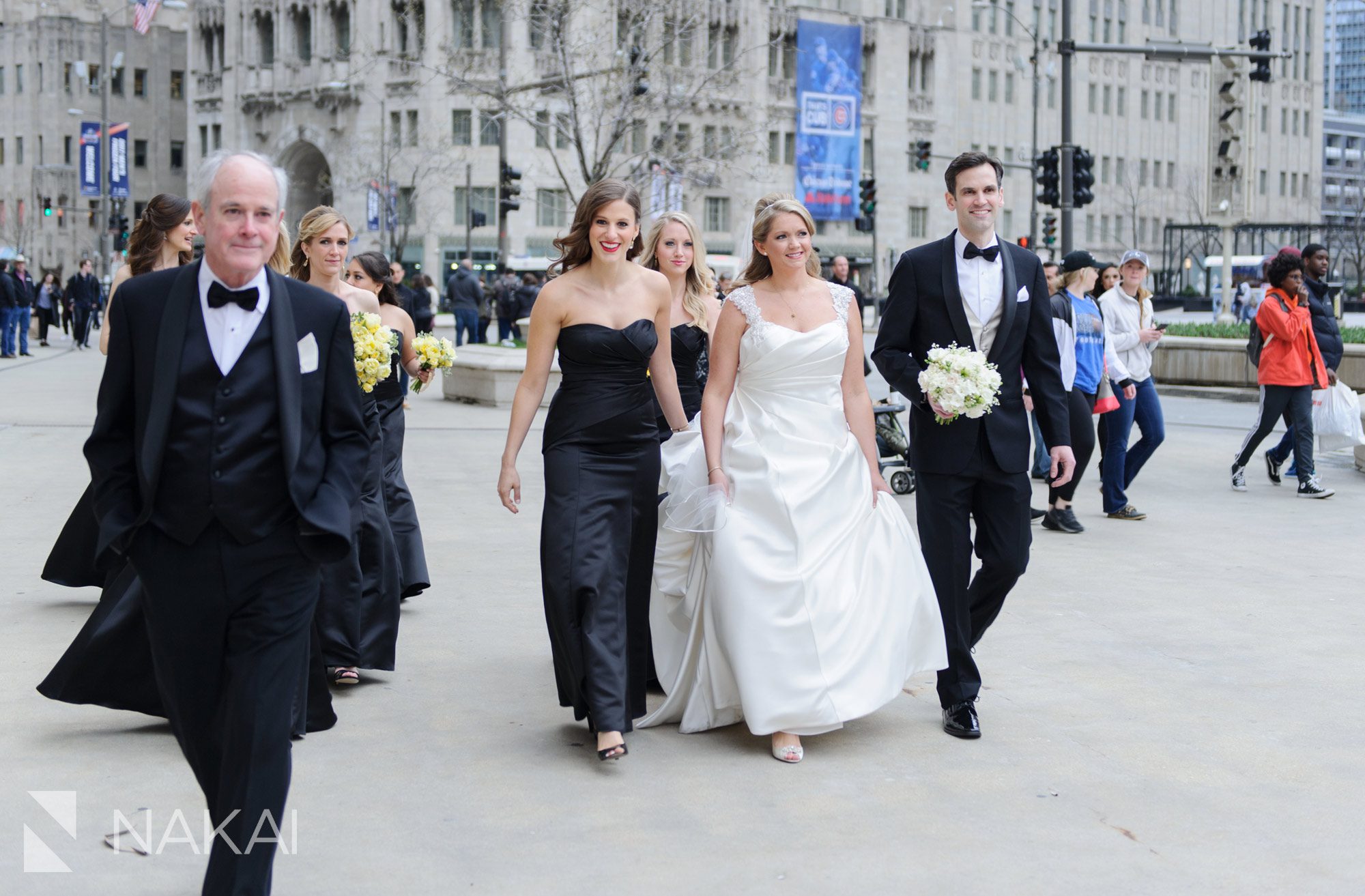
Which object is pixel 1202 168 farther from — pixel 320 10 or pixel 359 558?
pixel 359 558

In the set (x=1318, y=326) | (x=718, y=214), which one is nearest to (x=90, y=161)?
(x=718, y=214)

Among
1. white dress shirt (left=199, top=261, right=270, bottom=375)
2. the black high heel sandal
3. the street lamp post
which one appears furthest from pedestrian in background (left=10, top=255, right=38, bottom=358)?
white dress shirt (left=199, top=261, right=270, bottom=375)

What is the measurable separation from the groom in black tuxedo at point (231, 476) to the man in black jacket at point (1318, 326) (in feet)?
35.4

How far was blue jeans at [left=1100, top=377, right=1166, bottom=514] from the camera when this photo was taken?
11.6 m

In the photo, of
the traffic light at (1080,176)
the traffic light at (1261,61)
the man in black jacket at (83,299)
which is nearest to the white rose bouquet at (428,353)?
the traffic light at (1261,61)

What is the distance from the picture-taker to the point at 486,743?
5.67m

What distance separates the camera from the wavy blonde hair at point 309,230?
682cm

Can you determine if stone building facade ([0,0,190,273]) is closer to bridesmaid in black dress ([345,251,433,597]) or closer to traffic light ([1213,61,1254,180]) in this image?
traffic light ([1213,61,1254,180])

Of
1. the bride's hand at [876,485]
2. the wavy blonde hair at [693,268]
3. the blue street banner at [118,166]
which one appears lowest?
the bride's hand at [876,485]

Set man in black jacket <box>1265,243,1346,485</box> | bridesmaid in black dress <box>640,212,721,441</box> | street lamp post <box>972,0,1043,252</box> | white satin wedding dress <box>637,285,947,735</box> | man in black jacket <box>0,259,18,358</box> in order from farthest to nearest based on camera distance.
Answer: street lamp post <box>972,0,1043,252</box>, man in black jacket <box>0,259,18,358</box>, man in black jacket <box>1265,243,1346,485</box>, bridesmaid in black dress <box>640,212,721,441</box>, white satin wedding dress <box>637,285,947,735</box>

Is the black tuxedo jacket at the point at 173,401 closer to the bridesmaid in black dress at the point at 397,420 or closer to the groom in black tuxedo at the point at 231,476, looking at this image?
the groom in black tuxedo at the point at 231,476

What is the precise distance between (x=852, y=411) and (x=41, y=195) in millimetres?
99221

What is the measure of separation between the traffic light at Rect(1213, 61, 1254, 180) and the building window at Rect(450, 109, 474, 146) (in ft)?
162

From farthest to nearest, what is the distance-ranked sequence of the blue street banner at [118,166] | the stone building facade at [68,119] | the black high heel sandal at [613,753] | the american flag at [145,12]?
the stone building facade at [68,119] → the american flag at [145,12] → the blue street banner at [118,166] → the black high heel sandal at [613,753]
